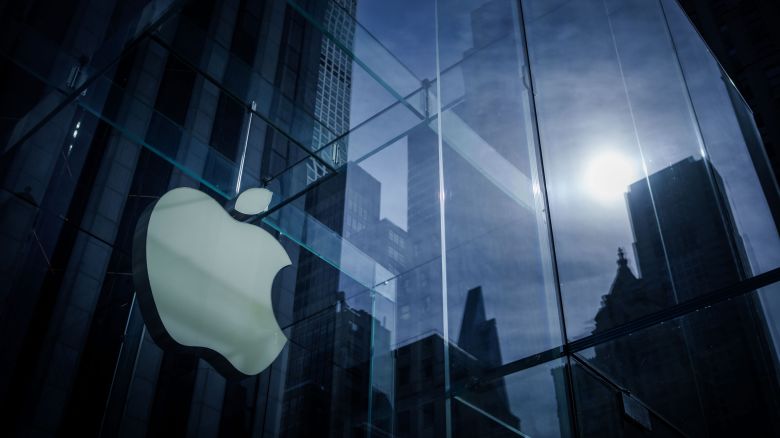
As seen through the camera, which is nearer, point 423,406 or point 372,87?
point 423,406

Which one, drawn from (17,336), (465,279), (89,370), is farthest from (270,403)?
(465,279)

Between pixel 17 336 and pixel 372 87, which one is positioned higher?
pixel 372 87

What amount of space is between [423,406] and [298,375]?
6.34m

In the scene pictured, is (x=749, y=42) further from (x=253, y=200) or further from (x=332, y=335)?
(x=253, y=200)

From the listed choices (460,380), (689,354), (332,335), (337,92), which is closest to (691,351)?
(689,354)

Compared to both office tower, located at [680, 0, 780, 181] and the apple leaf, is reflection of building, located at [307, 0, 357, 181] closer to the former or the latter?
the apple leaf

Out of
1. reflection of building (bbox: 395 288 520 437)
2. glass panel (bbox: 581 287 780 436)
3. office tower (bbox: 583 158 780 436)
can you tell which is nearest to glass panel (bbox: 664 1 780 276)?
office tower (bbox: 583 158 780 436)

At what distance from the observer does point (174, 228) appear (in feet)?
13.5

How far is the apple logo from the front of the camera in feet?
12.3

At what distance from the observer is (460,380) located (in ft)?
9.59

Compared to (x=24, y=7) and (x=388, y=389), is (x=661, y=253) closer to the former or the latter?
(x=388, y=389)

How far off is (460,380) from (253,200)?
2286 millimetres

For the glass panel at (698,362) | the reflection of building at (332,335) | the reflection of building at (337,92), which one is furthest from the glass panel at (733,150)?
the reflection of building at (337,92)

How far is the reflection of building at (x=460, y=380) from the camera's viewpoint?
274 cm
